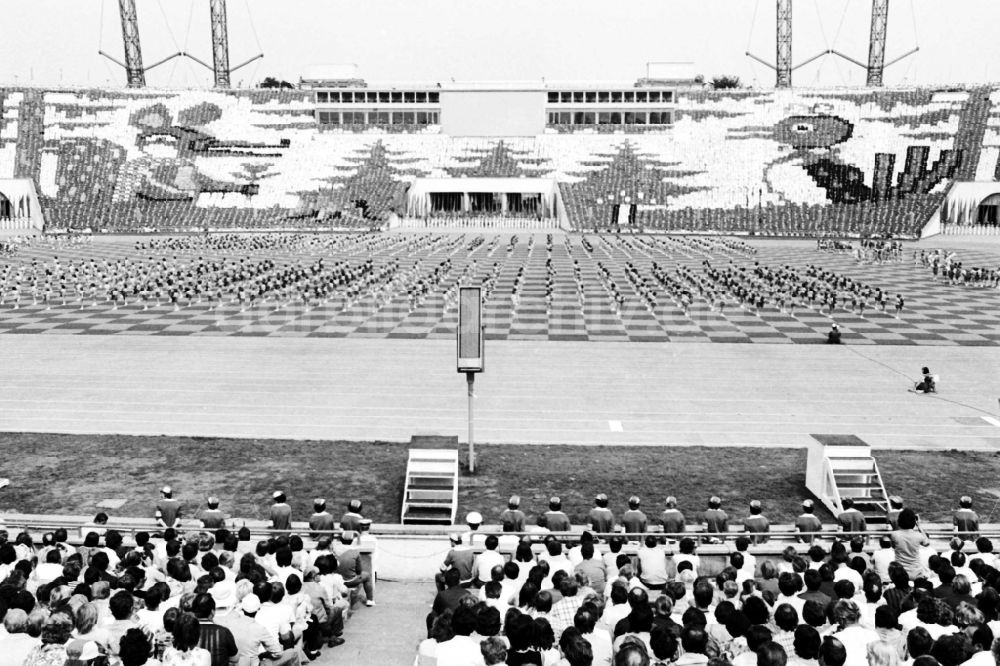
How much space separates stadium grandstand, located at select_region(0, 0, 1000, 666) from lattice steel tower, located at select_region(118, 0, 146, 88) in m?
61.6

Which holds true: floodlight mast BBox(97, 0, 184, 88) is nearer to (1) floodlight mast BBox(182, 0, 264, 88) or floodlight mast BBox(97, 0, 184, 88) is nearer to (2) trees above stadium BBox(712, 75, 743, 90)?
(1) floodlight mast BBox(182, 0, 264, 88)

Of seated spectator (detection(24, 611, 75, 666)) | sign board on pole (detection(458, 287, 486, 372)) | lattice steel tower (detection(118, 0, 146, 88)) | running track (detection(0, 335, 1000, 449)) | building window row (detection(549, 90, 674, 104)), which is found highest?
lattice steel tower (detection(118, 0, 146, 88))

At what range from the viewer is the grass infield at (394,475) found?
48.6 ft

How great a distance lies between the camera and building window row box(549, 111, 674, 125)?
11769 cm

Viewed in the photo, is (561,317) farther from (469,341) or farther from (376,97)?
(376,97)

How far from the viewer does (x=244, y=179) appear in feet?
343

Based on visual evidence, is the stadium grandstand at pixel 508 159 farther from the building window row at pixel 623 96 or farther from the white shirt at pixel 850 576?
the white shirt at pixel 850 576

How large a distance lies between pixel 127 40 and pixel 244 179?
37.6m

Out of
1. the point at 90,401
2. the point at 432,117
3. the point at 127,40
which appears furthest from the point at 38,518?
the point at 127,40

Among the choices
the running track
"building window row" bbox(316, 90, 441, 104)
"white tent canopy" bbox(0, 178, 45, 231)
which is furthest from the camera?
"building window row" bbox(316, 90, 441, 104)

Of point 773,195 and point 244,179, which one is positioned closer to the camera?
point 773,195

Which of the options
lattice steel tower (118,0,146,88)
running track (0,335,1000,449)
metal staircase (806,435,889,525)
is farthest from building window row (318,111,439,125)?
metal staircase (806,435,889,525)

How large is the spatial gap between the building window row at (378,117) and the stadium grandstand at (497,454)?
47.2m

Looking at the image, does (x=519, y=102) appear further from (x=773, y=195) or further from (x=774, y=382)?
(x=774, y=382)
